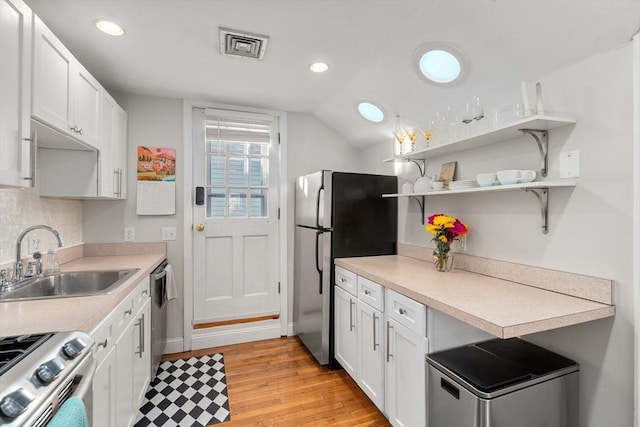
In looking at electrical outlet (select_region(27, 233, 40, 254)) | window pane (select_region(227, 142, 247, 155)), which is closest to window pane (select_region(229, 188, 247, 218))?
window pane (select_region(227, 142, 247, 155))

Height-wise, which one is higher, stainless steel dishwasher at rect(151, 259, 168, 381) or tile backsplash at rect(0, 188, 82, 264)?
tile backsplash at rect(0, 188, 82, 264)

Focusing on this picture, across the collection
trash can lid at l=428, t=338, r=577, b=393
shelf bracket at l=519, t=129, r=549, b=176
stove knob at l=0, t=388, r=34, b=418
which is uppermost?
shelf bracket at l=519, t=129, r=549, b=176

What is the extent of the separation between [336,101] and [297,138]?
2.06 ft

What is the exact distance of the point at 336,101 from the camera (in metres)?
2.93

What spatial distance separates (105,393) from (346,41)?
2.26 meters

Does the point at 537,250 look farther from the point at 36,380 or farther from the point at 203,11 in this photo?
the point at 203,11

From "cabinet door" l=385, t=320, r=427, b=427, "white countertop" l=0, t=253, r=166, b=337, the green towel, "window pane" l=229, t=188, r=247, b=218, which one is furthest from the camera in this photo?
"window pane" l=229, t=188, r=247, b=218

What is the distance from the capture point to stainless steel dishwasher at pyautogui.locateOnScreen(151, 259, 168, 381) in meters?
2.28

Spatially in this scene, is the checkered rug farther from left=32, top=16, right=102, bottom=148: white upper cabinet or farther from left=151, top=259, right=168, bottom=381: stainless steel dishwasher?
left=32, top=16, right=102, bottom=148: white upper cabinet

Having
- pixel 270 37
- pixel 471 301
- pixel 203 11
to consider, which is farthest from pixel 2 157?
pixel 471 301

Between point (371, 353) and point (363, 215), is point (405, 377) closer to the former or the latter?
point (371, 353)

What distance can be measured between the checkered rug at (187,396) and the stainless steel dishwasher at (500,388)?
4.55 ft

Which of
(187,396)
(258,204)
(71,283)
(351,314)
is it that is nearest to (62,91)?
(71,283)

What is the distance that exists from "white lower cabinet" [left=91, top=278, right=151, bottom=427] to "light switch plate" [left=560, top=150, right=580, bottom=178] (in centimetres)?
219
